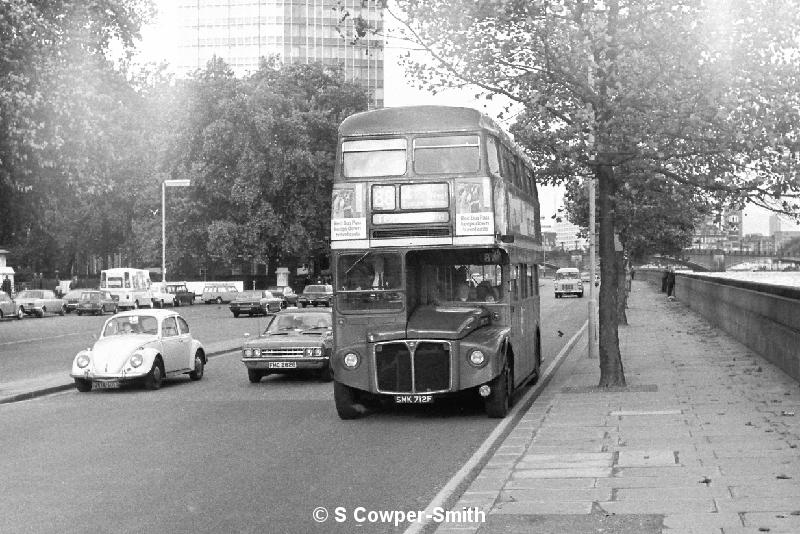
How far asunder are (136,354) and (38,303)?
4481cm

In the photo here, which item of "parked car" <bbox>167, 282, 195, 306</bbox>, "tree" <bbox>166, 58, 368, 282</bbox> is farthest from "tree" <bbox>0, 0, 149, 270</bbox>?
"parked car" <bbox>167, 282, 195, 306</bbox>

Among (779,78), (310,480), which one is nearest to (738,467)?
(310,480)

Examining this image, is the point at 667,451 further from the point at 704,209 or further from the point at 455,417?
the point at 704,209

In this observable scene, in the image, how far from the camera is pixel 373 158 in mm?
15789

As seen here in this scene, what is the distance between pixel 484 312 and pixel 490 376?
4.68 feet

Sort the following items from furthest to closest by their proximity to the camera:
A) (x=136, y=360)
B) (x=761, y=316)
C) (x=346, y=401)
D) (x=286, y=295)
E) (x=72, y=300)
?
1. (x=72, y=300)
2. (x=286, y=295)
3. (x=761, y=316)
4. (x=136, y=360)
5. (x=346, y=401)

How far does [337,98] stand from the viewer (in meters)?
75.0

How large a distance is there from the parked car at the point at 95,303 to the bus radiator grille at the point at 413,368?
172 feet

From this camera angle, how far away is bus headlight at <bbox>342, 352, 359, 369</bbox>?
1518cm

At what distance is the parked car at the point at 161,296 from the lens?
72.7 m

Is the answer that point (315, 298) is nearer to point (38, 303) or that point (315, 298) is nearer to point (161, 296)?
point (38, 303)

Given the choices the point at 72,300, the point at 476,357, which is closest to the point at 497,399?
the point at 476,357

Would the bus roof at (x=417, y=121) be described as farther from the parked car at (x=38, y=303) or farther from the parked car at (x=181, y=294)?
the parked car at (x=181, y=294)

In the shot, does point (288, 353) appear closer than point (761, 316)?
Yes
